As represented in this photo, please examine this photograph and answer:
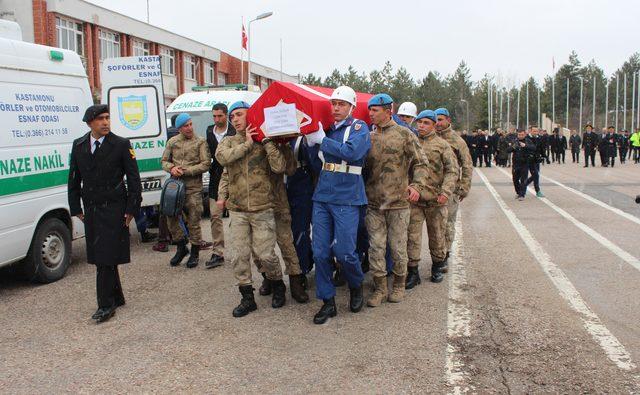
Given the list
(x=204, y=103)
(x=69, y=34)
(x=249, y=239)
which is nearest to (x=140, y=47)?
(x=69, y=34)

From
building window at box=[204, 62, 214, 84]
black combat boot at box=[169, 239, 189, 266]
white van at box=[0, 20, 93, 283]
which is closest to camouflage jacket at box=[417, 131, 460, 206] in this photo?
black combat boot at box=[169, 239, 189, 266]

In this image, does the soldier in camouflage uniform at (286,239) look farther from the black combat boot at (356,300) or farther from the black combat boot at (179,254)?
the black combat boot at (179,254)

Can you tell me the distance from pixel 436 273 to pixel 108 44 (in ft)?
106

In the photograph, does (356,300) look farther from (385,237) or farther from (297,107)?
(297,107)

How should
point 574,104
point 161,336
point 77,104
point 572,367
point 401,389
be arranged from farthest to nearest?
1. point 574,104
2. point 77,104
3. point 161,336
4. point 572,367
5. point 401,389

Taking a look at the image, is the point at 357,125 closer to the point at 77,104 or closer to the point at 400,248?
the point at 400,248

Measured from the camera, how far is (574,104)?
101 meters

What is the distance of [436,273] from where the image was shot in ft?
22.1

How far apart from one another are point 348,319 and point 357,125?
1680 mm

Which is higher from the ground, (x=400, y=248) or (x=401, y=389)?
(x=400, y=248)

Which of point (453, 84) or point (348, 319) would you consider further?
point (453, 84)

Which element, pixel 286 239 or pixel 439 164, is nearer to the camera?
pixel 286 239

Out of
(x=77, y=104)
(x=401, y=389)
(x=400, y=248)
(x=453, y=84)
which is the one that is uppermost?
(x=453, y=84)

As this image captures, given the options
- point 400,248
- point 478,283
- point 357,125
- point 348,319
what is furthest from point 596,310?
point 357,125
